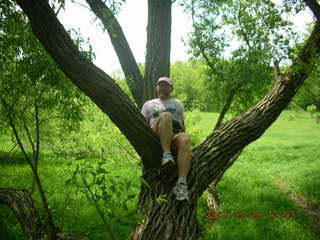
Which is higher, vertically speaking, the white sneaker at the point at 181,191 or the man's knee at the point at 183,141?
the man's knee at the point at 183,141

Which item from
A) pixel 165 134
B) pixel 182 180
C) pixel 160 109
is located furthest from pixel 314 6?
pixel 182 180

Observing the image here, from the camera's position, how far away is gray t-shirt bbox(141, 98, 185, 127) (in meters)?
4.29

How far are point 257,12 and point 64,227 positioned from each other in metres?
6.23

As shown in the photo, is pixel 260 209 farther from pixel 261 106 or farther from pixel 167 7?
pixel 167 7

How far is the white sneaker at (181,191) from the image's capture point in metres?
3.62

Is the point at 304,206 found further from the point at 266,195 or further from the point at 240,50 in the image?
the point at 240,50

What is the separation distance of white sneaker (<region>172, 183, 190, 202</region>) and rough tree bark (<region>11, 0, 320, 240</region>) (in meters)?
0.11

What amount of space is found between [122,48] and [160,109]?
164 centimetres

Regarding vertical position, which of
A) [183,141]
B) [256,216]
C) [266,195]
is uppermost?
[183,141]

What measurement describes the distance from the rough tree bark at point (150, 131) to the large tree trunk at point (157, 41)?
153cm

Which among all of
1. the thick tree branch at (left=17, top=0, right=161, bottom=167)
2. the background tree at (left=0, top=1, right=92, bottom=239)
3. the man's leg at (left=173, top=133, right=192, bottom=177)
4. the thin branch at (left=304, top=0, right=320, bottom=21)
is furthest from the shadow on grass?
the thin branch at (left=304, top=0, right=320, bottom=21)

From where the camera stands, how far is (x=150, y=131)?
3.53 meters

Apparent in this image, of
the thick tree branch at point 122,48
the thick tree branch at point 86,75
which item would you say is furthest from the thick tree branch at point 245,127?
the thick tree branch at point 122,48

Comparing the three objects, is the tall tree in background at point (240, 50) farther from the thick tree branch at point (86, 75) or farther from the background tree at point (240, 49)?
the thick tree branch at point (86, 75)
